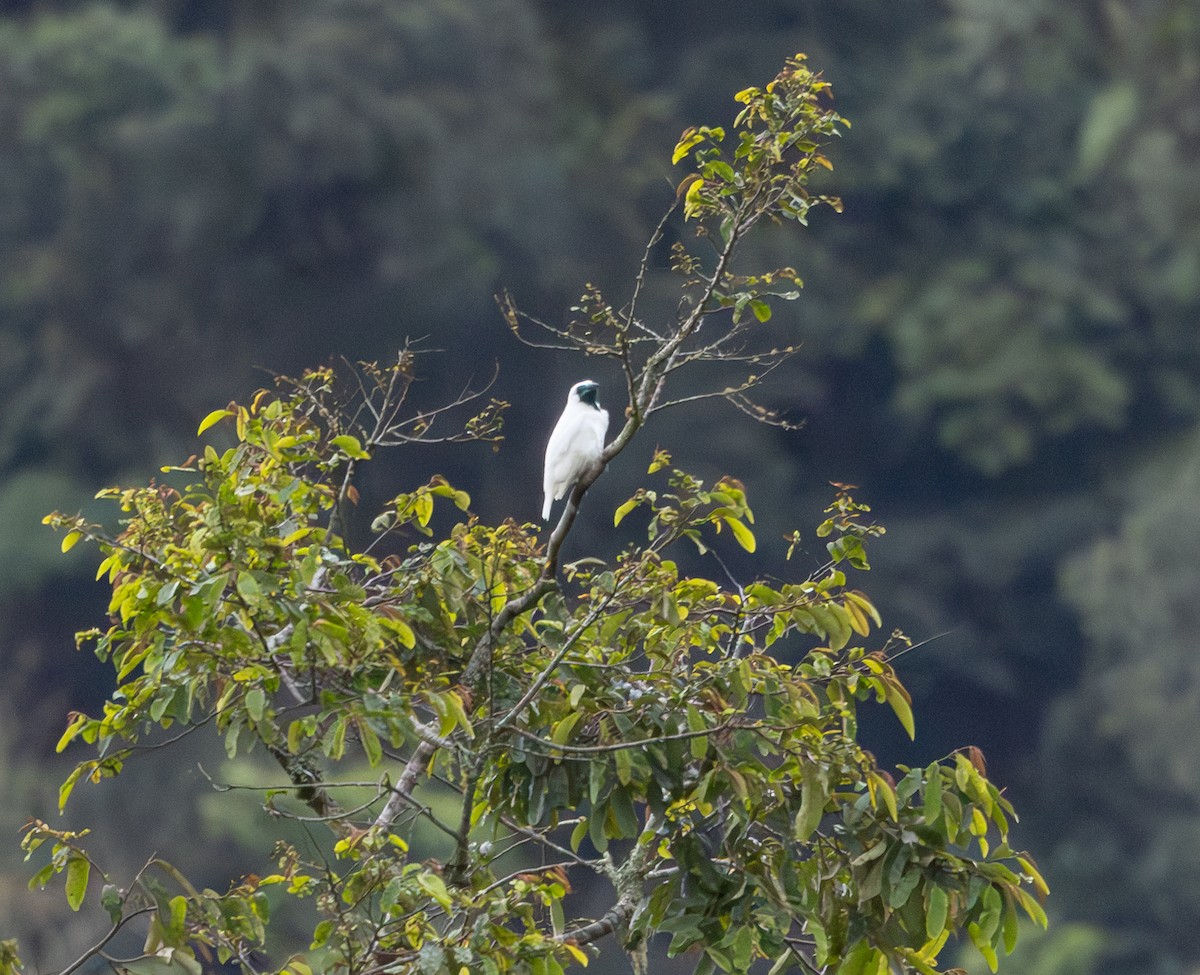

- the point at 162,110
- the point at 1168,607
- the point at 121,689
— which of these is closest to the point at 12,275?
the point at 162,110

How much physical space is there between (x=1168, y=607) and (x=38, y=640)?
7348mm

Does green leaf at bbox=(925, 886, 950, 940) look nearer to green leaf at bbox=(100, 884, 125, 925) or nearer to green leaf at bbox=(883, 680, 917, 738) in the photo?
green leaf at bbox=(883, 680, 917, 738)

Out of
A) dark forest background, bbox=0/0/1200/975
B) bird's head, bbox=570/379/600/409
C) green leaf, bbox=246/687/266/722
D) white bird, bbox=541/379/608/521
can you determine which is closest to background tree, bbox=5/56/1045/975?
green leaf, bbox=246/687/266/722

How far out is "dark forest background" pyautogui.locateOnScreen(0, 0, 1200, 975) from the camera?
41.7ft

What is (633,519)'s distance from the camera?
1091 cm

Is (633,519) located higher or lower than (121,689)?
higher

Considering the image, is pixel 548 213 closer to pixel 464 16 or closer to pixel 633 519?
pixel 464 16

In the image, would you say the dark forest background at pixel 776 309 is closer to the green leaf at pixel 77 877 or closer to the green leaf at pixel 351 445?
the green leaf at pixel 351 445

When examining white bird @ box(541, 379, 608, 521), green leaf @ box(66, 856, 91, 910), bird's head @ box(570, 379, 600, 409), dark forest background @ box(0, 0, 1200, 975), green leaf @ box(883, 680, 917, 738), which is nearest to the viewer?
green leaf @ box(66, 856, 91, 910)

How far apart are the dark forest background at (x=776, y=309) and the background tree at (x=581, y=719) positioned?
341 inches

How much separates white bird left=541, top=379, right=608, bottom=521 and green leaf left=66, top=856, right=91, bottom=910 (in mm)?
1807

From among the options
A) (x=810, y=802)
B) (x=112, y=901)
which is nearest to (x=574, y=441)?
(x=810, y=802)

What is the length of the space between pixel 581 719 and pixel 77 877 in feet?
2.05

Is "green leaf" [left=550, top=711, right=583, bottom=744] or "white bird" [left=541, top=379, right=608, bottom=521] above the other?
"white bird" [left=541, top=379, right=608, bottom=521]
